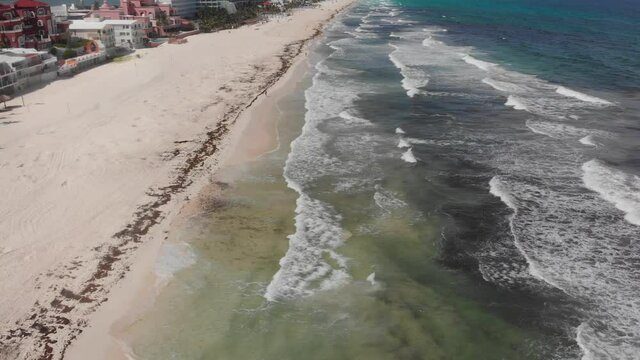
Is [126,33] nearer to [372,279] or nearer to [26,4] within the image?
[26,4]

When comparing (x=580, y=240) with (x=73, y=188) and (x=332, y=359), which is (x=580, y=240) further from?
(x=73, y=188)

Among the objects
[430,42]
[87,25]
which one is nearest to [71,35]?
[87,25]

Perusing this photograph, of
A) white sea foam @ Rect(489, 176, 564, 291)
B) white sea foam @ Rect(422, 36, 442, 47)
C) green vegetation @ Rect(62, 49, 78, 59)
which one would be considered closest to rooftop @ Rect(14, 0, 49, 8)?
green vegetation @ Rect(62, 49, 78, 59)

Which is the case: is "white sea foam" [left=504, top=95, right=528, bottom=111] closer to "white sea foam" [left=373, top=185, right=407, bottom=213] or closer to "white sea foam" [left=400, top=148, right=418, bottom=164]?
"white sea foam" [left=400, top=148, right=418, bottom=164]

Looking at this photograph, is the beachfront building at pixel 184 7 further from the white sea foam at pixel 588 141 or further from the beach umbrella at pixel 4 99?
the white sea foam at pixel 588 141

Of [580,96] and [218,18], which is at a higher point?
[218,18]

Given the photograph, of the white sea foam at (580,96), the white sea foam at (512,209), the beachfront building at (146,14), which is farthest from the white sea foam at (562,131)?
the beachfront building at (146,14)

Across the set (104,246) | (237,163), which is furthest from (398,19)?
(104,246)
